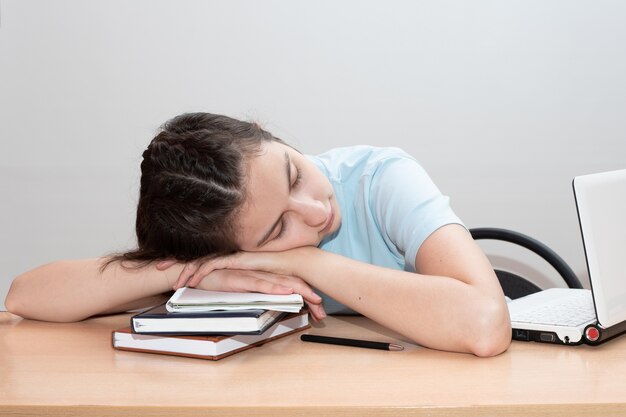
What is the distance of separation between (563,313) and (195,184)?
633mm

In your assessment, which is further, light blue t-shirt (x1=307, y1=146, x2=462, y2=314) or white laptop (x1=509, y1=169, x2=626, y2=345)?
light blue t-shirt (x1=307, y1=146, x2=462, y2=314)

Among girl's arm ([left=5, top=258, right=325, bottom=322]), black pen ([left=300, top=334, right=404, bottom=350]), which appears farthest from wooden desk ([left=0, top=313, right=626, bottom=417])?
girl's arm ([left=5, top=258, right=325, bottom=322])

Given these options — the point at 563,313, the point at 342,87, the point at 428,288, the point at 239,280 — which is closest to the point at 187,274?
the point at 239,280

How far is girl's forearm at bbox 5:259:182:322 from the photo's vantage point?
1.31 meters

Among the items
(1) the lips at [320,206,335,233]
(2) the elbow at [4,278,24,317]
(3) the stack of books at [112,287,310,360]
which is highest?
(1) the lips at [320,206,335,233]

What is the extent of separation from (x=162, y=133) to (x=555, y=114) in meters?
1.72

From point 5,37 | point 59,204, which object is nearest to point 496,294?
point 59,204

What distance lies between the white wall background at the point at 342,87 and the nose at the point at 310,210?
1326 mm

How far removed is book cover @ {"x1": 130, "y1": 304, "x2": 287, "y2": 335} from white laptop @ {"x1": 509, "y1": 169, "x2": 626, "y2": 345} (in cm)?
40

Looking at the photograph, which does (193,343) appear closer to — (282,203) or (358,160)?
(282,203)

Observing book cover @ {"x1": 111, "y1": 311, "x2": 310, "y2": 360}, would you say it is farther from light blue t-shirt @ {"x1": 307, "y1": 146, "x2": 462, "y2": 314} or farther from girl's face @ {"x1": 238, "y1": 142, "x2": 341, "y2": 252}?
light blue t-shirt @ {"x1": 307, "y1": 146, "x2": 462, "y2": 314}

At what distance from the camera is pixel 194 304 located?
44.0 inches

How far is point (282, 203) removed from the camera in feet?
3.92

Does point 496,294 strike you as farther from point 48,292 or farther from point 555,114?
point 555,114
